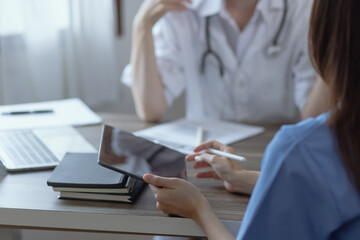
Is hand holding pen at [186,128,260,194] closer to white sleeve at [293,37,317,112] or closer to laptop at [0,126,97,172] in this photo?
laptop at [0,126,97,172]

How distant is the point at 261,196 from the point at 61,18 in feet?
6.11

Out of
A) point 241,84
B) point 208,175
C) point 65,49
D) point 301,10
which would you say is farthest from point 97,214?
point 65,49

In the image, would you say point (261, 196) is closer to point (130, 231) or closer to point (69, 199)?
point (130, 231)

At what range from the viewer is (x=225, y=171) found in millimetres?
1011

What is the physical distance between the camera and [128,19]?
9.00 feet

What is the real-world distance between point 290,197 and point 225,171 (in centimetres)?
35

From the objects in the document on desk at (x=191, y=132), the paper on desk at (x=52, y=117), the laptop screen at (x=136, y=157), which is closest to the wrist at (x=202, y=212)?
the laptop screen at (x=136, y=157)

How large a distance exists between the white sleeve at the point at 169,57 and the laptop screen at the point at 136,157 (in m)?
0.63

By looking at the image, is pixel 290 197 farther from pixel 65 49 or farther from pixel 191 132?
pixel 65 49

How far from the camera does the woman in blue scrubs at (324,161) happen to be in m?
0.63

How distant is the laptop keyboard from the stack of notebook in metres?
0.14

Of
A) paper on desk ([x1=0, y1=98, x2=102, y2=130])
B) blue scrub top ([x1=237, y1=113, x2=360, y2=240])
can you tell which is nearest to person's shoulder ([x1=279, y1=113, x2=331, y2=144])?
blue scrub top ([x1=237, y1=113, x2=360, y2=240])

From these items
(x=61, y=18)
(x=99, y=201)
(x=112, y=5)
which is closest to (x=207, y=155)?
(x=99, y=201)

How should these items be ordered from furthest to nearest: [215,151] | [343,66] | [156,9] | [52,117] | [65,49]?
1. [65,49]
2. [156,9]
3. [52,117]
4. [215,151]
5. [343,66]
